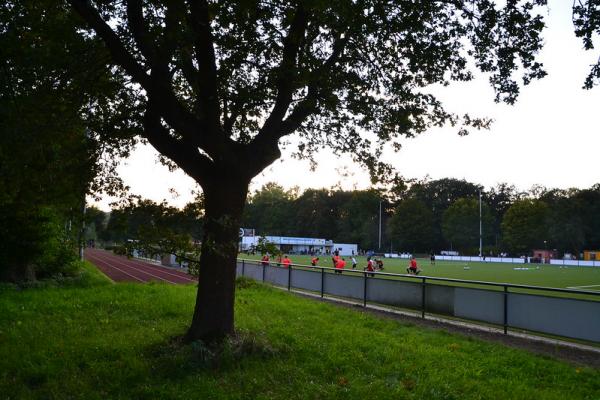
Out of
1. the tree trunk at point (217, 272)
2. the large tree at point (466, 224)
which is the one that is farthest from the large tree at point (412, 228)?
the tree trunk at point (217, 272)

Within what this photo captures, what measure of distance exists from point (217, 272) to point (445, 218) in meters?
105

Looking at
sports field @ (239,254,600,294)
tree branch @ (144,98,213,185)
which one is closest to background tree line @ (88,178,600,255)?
sports field @ (239,254,600,294)

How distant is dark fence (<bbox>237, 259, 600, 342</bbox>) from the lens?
932 centimetres

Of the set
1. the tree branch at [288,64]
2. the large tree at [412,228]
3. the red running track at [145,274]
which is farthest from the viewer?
the large tree at [412,228]

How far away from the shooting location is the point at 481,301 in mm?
11289

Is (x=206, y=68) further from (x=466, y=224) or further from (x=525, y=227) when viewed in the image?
(x=466, y=224)

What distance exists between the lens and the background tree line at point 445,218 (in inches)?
3659

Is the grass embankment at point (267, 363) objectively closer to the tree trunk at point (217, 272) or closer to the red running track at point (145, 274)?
the tree trunk at point (217, 272)

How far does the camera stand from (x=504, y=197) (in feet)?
387

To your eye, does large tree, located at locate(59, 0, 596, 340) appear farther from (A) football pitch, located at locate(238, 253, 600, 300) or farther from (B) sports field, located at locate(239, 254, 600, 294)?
(B) sports field, located at locate(239, 254, 600, 294)

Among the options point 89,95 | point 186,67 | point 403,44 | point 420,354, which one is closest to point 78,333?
point 89,95

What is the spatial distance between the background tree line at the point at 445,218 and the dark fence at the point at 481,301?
62.4 metres

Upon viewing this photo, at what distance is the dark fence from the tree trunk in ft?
18.4

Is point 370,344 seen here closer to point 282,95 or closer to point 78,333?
point 282,95
